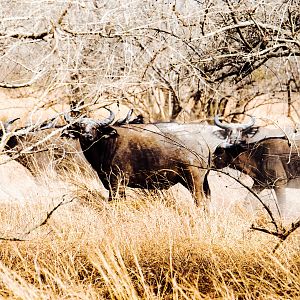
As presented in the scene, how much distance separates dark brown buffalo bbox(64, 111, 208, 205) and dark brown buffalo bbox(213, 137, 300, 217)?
2.01 feet

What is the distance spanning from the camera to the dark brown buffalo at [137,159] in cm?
786

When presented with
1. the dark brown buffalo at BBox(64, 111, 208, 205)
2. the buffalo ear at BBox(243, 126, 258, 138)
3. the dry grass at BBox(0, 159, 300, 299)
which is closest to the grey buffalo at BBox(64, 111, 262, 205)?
the dark brown buffalo at BBox(64, 111, 208, 205)

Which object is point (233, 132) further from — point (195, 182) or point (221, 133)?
point (195, 182)

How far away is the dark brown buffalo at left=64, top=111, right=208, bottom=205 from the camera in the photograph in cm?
786

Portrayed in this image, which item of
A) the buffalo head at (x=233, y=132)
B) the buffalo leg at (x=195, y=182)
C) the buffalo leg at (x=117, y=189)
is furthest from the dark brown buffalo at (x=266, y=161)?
the buffalo leg at (x=117, y=189)

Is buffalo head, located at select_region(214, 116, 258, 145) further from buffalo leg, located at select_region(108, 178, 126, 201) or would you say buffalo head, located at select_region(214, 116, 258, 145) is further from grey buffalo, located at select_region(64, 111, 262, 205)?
buffalo leg, located at select_region(108, 178, 126, 201)

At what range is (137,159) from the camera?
8.30 m

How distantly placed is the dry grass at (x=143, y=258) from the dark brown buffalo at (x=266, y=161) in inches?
81.7

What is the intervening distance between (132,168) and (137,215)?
2014 mm

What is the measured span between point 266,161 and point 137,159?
6.24ft

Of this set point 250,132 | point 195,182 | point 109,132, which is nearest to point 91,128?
point 109,132

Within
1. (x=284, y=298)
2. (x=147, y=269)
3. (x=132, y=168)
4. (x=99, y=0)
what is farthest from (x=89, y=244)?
(x=99, y=0)

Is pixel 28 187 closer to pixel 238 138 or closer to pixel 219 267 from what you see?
pixel 238 138

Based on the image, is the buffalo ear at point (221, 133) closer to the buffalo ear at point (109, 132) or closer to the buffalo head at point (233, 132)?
the buffalo head at point (233, 132)
